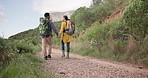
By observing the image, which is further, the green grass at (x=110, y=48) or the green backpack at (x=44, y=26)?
the green backpack at (x=44, y=26)

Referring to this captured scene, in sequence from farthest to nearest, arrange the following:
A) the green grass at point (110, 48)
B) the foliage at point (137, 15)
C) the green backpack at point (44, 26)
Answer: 1. the green backpack at point (44, 26)
2. the green grass at point (110, 48)
3. the foliage at point (137, 15)

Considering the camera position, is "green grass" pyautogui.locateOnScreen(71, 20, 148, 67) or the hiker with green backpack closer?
"green grass" pyautogui.locateOnScreen(71, 20, 148, 67)

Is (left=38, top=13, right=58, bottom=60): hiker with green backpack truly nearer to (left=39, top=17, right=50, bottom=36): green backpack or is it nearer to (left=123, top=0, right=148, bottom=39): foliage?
(left=39, top=17, right=50, bottom=36): green backpack

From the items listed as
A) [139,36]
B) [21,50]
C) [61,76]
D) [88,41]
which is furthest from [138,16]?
[88,41]

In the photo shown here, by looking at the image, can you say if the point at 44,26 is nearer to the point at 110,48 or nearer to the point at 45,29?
the point at 45,29

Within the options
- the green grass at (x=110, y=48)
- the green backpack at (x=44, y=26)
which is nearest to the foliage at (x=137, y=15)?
the green grass at (x=110, y=48)

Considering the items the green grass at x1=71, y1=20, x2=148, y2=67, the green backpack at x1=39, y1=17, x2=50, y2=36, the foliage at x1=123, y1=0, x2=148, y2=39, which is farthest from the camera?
the green backpack at x1=39, y1=17, x2=50, y2=36

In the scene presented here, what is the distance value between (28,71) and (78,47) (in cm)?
1228

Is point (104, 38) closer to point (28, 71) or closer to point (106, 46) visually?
point (106, 46)

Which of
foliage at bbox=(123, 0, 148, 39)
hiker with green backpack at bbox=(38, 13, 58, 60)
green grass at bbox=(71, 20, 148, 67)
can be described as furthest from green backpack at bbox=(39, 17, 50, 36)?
foliage at bbox=(123, 0, 148, 39)

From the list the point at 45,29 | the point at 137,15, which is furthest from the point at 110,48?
the point at 137,15

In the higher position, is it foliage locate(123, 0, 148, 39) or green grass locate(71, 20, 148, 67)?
foliage locate(123, 0, 148, 39)

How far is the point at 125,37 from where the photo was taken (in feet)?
50.1

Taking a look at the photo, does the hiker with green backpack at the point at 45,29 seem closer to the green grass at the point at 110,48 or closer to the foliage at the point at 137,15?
the green grass at the point at 110,48
